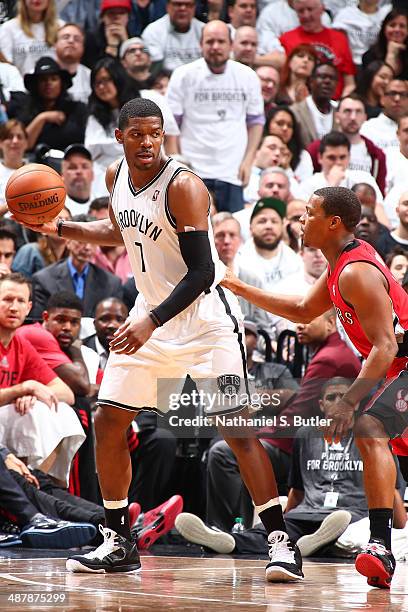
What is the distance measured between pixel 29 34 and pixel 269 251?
453 centimetres

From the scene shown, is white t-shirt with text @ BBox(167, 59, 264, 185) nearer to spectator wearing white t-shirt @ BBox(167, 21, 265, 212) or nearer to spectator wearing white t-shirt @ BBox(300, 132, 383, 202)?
spectator wearing white t-shirt @ BBox(167, 21, 265, 212)

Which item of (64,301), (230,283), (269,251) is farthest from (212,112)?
(230,283)

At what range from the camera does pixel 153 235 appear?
5.19 metres

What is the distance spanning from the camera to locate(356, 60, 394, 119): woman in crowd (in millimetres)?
12406

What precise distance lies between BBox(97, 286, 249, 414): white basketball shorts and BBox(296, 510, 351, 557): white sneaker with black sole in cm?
144

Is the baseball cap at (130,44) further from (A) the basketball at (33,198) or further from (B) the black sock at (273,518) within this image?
(B) the black sock at (273,518)

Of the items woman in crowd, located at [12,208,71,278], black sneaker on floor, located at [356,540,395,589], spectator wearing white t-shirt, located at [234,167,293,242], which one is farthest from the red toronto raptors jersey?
spectator wearing white t-shirt, located at [234,167,293,242]

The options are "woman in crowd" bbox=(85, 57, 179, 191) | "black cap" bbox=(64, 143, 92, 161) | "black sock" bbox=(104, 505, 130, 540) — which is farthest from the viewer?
"woman in crowd" bbox=(85, 57, 179, 191)

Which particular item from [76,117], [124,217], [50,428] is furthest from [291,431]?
[76,117]

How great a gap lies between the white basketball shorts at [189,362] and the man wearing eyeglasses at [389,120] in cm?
697

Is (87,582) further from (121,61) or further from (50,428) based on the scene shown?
(121,61)

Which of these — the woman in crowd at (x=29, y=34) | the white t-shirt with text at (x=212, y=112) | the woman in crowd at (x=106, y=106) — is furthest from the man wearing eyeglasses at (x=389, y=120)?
the woman in crowd at (x=29, y=34)

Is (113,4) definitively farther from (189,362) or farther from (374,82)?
(189,362)

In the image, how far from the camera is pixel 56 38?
40.4 ft
